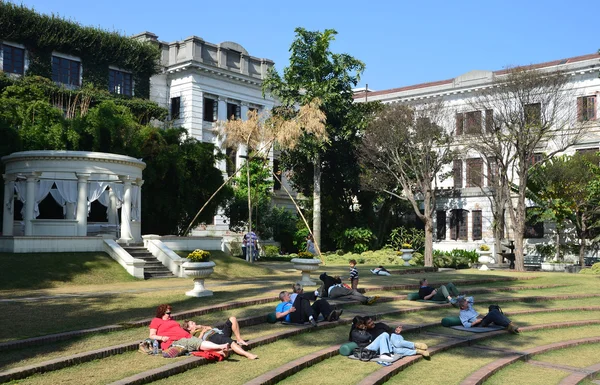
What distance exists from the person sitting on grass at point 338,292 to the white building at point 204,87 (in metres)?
29.6

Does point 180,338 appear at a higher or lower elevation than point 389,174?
lower

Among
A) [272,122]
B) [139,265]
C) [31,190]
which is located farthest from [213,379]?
[272,122]

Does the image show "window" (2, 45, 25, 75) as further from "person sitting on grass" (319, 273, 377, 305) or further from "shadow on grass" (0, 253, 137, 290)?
"person sitting on grass" (319, 273, 377, 305)

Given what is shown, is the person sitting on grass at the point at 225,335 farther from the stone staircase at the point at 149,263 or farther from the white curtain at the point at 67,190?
the white curtain at the point at 67,190

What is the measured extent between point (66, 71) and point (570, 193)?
3544 centimetres

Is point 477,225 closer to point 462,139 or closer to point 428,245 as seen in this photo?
point 462,139

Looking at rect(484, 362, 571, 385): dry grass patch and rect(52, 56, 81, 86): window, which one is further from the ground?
rect(52, 56, 81, 86): window

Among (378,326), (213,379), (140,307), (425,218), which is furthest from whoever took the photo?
(425,218)

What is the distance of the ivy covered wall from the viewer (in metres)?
42.1

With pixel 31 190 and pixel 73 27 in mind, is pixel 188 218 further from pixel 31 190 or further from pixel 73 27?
pixel 73 27

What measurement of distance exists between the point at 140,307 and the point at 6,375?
20.5ft

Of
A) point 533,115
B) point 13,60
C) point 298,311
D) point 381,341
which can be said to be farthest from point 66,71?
point 381,341

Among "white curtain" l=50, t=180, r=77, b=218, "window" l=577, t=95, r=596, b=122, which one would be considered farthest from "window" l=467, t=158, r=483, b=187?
"white curtain" l=50, t=180, r=77, b=218

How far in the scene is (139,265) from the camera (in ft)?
80.0
